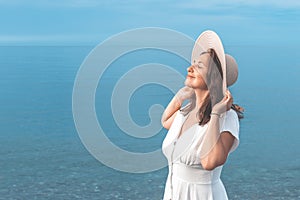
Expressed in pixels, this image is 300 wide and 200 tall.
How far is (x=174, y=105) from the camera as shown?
9.25 ft

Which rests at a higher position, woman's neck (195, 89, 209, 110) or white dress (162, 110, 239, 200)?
woman's neck (195, 89, 209, 110)

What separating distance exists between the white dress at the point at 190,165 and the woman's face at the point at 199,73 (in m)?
0.20

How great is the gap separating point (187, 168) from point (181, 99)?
373 millimetres

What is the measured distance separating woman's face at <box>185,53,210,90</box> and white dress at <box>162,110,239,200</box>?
197 millimetres

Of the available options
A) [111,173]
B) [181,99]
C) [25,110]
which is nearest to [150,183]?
[111,173]

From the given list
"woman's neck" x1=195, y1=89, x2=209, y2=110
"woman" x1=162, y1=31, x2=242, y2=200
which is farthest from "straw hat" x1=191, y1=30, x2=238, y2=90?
"woman's neck" x1=195, y1=89, x2=209, y2=110

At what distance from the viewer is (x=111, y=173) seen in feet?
37.7

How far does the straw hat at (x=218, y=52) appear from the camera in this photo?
8.38ft

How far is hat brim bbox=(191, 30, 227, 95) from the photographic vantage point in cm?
255

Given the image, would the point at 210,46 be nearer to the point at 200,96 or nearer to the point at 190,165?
the point at 200,96

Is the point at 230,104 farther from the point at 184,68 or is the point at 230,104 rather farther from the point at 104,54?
the point at 104,54

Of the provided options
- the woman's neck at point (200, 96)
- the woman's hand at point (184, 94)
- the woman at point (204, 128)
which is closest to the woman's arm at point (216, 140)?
the woman at point (204, 128)

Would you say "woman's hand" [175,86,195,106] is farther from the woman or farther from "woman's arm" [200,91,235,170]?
"woman's arm" [200,91,235,170]

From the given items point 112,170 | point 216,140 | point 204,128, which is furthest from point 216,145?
point 112,170
